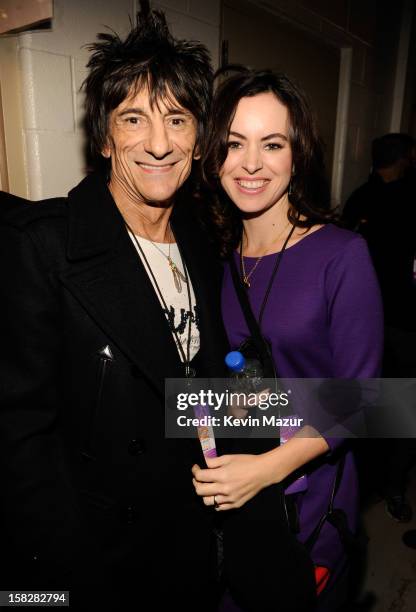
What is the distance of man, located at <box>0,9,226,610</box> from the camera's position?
3.75ft

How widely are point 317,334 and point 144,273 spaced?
0.60m

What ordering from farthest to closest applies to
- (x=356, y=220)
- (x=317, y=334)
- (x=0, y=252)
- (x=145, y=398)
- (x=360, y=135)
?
(x=360, y=135), (x=356, y=220), (x=317, y=334), (x=145, y=398), (x=0, y=252)

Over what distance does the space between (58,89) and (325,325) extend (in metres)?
1.42

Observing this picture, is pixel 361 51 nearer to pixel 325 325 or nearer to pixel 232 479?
pixel 325 325

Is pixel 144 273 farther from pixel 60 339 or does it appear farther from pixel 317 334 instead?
pixel 317 334

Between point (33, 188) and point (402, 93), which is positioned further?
point (402, 93)

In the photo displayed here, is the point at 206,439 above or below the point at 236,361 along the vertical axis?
below

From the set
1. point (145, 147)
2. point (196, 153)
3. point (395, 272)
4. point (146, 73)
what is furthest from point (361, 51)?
point (145, 147)

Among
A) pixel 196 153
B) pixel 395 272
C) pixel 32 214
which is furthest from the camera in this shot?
pixel 395 272

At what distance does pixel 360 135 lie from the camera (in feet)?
15.3

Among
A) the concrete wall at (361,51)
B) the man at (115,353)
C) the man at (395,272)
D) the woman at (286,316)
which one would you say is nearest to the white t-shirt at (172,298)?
the man at (115,353)

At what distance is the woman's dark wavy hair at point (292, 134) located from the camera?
1.54 metres

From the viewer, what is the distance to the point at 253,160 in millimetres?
1527

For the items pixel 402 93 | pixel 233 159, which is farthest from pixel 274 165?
pixel 402 93
